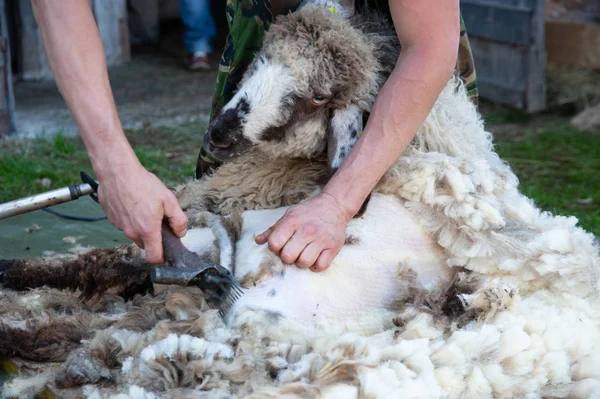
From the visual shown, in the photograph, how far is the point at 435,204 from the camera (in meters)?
2.23

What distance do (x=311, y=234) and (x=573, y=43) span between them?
5.41 m

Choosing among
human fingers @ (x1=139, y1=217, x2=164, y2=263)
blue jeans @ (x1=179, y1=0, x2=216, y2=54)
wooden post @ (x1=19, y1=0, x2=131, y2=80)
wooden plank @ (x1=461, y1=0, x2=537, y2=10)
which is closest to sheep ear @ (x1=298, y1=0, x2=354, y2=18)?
human fingers @ (x1=139, y1=217, x2=164, y2=263)

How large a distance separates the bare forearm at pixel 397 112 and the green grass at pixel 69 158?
2.42 metres

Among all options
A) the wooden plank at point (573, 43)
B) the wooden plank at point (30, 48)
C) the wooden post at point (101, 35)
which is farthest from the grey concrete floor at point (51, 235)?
the wooden plank at point (573, 43)

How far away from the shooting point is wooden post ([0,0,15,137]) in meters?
5.30

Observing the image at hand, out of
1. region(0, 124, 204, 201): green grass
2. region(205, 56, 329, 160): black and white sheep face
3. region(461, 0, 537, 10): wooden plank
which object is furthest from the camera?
region(461, 0, 537, 10): wooden plank

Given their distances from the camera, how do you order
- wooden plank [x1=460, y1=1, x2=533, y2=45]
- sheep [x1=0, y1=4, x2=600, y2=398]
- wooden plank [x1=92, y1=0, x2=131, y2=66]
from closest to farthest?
1. sheep [x1=0, y1=4, x2=600, y2=398]
2. wooden plank [x1=460, y1=1, x2=533, y2=45]
3. wooden plank [x1=92, y1=0, x2=131, y2=66]

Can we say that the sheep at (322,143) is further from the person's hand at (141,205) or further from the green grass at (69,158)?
the green grass at (69,158)

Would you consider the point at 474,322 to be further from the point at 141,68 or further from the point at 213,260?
the point at 141,68

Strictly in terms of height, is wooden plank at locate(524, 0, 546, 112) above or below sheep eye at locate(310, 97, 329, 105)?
below

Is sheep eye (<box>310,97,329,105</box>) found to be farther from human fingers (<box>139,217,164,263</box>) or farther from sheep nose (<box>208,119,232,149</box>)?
human fingers (<box>139,217,164,263</box>)

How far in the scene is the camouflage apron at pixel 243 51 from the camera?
2.79 meters

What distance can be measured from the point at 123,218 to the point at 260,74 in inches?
22.5

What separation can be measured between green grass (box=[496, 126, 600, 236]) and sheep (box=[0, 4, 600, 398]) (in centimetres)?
181
